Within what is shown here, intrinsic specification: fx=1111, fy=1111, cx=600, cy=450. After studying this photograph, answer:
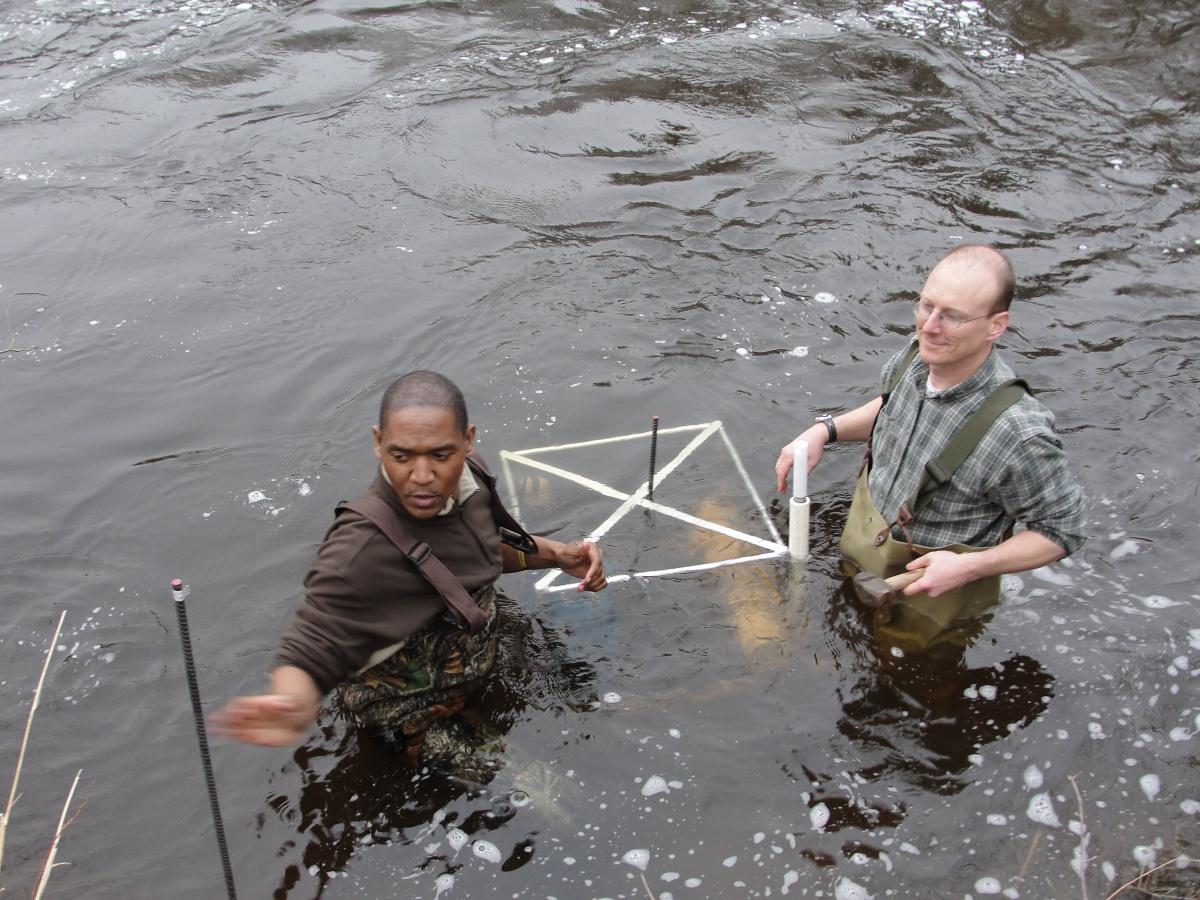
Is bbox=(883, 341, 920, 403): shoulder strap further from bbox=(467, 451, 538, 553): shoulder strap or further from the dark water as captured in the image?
bbox=(467, 451, 538, 553): shoulder strap

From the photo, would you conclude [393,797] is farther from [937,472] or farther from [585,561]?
[937,472]

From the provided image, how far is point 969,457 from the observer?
456 cm

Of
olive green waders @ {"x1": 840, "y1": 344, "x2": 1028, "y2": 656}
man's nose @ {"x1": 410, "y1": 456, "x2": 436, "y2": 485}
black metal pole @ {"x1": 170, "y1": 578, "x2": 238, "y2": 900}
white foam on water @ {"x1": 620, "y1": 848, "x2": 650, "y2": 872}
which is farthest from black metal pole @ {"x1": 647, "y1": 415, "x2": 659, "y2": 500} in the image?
black metal pole @ {"x1": 170, "y1": 578, "x2": 238, "y2": 900}

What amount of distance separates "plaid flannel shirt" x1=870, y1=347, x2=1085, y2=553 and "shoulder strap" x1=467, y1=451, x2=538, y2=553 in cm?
164

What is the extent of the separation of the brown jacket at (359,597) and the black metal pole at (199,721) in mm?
303

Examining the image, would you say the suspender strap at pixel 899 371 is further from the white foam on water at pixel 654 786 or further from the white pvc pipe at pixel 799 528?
the white foam on water at pixel 654 786

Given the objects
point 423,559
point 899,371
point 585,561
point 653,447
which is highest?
point 899,371

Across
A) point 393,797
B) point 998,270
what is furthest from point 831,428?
point 393,797

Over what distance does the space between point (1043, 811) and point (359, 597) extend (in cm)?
310

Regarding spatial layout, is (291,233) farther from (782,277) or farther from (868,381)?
(868,381)

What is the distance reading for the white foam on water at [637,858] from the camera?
466 cm

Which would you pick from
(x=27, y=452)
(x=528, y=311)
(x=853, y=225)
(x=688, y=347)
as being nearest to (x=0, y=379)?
(x=27, y=452)

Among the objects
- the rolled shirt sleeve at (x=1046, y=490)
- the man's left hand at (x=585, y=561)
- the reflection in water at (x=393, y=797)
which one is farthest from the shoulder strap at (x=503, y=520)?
the rolled shirt sleeve at (x=1046, y=490)

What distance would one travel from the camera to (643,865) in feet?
15.3
